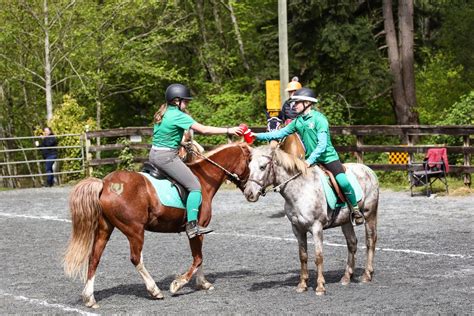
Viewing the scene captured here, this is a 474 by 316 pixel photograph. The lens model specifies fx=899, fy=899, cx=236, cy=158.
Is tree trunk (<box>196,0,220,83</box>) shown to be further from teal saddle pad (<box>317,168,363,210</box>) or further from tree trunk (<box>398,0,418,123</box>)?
teal saddle pad (<box>317,168,363,210</box>)

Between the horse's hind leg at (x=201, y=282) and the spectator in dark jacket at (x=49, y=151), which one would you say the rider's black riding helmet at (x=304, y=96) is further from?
the spectator in dark jacket at (x=49, y=151)

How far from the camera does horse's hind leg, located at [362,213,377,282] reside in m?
9.80

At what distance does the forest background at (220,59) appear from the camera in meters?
26.8

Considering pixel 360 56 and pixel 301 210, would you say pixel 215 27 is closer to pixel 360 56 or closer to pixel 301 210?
pixel 360 56

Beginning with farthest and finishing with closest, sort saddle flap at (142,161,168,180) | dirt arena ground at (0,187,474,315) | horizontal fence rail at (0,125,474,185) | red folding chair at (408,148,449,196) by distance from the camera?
horizontal fence rail at (0,125,474,185) < red folding chair at (408,148,449,196) < saddle flap at (142,161,168,180) < dirt arena ground at (0,187,474,315)

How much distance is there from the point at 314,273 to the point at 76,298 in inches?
110

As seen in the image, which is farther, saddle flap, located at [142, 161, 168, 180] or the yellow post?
the yellow post

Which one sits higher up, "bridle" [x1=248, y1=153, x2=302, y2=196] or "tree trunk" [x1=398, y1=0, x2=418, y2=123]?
"tree trunk" [x1=398, y1=0, x2=418, y2=123]

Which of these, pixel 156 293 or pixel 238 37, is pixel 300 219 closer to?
pixel 156 293

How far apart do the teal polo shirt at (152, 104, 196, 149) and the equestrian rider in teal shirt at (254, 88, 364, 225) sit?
2.71ft

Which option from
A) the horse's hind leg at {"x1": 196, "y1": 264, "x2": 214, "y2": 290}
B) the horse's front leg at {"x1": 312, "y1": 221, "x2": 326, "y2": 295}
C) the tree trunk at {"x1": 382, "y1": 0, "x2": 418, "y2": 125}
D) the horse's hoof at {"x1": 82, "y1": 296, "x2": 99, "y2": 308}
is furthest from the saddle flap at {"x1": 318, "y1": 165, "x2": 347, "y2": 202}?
the tree trunk at {"x1": 382, "y1": 0, "x2": 418, "y2": 125}

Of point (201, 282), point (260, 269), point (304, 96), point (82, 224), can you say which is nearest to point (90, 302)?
point (82, 224)

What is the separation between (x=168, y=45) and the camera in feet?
122

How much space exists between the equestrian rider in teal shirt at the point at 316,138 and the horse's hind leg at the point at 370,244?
0.30 meters
